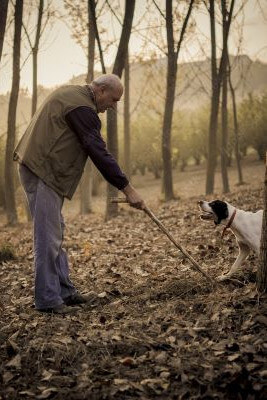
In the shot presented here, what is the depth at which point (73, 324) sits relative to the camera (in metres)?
4.95

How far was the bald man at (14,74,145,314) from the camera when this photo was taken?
195 inches

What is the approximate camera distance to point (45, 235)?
16.7 ft

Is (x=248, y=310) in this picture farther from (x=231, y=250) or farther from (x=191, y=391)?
(x=231, y=250)

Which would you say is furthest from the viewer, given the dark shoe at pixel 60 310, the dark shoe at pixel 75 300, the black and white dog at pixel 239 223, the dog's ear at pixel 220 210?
the dog's ear at pixel 220 210

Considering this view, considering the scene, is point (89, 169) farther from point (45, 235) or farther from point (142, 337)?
point (142, 337)

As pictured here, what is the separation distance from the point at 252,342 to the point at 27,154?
310cm

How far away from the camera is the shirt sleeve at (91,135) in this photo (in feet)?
16.0

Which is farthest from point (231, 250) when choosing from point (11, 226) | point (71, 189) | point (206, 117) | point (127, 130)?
point (206, 117)

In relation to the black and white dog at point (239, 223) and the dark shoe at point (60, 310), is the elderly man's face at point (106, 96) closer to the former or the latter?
the black and white dog at point (239, 223)

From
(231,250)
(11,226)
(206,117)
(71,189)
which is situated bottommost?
(11,226)

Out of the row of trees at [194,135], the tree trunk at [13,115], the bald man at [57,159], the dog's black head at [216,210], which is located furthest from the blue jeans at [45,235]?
the row of trees at [194,135]

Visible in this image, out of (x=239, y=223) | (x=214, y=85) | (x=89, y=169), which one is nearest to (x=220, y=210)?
(x=239, y=223)

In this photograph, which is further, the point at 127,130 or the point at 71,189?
the point at 127,130

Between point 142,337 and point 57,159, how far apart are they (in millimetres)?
2159
